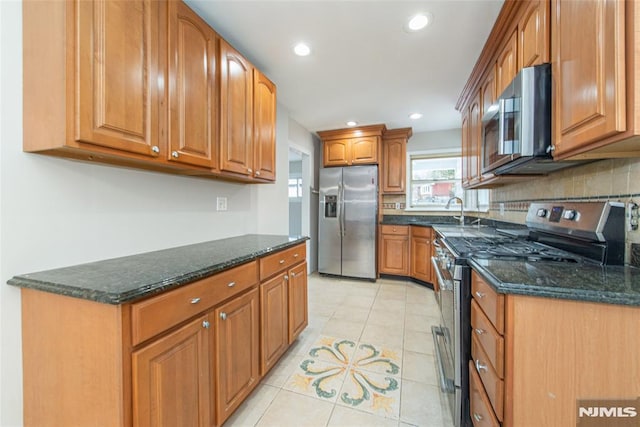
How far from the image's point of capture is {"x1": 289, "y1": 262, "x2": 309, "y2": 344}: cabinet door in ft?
6.70

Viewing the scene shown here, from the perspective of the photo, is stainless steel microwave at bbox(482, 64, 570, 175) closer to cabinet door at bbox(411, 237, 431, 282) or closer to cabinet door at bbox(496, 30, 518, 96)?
cabinet door at bbox(496, 30, 518, 96)

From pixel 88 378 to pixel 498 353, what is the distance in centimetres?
146

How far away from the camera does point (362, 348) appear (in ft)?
7.13

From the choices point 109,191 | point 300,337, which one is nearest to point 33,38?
point 109,191

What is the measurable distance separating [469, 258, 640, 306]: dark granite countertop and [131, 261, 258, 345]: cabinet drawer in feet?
3.90

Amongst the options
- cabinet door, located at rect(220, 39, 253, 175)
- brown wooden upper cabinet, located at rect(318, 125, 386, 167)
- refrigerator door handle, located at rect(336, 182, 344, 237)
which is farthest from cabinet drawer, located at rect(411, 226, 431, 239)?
cabinet door, located at rect(220, 39, 253, 175)

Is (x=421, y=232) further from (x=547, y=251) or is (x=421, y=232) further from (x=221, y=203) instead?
(x=221, y=203)

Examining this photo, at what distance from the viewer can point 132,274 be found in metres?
1.07

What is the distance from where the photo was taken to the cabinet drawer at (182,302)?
2.94ft

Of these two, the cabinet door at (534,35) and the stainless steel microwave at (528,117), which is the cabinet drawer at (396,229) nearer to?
the stainless steel microwave at (528,117)

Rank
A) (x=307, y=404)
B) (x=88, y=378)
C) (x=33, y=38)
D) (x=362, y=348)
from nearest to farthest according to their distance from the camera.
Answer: (x=88, y=378)
(x=33, y=38)
(x=307, y=404)
(x=362, y=348)

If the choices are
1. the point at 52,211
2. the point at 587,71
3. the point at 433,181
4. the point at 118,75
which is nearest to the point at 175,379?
the point at 52,211

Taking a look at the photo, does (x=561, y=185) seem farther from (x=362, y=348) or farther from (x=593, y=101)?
(x=362, y=348)

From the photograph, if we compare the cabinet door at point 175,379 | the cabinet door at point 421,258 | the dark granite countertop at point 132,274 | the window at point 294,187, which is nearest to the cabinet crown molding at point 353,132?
→ the window at point 294,187
